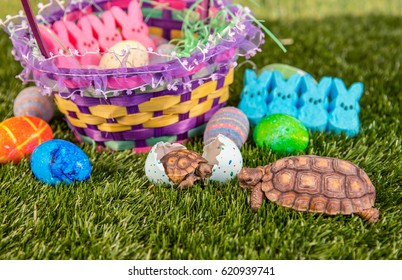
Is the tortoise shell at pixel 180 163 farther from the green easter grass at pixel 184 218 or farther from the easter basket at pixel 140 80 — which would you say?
the easter basket at pixel 140 80

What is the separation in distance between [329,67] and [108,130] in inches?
68.5

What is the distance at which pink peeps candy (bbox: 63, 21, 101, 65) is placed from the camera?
272cm

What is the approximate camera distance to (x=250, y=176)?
207 centimetres

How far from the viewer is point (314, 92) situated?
2.70 m

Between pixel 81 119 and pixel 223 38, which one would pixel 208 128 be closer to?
pixel 223 38

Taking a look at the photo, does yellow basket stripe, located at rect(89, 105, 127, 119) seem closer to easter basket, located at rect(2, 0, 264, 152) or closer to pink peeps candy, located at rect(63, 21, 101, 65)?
easter basket, located at rect(2, 0, 264, 152)

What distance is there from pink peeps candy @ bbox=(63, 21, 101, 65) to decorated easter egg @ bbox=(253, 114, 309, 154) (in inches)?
35.8

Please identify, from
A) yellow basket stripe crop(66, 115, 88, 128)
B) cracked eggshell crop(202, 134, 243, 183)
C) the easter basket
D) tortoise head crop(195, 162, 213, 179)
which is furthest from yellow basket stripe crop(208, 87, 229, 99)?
yellow basket stripe crop(66, 115, 88, 128)

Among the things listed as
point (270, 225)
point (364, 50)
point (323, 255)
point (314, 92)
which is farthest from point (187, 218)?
point (364, 50)

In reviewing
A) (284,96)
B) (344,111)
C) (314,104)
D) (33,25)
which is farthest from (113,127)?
(344,111)

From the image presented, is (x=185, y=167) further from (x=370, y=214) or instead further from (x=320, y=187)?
(x=370, y=214)

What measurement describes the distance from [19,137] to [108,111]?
1.38ft

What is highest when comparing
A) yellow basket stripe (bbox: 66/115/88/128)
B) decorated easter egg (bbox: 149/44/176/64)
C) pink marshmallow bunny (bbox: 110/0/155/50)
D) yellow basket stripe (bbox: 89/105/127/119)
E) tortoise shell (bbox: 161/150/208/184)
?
pink marshmallow bunny (bbox: 110/0/155/50)

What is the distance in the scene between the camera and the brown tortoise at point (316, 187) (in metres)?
1.96
